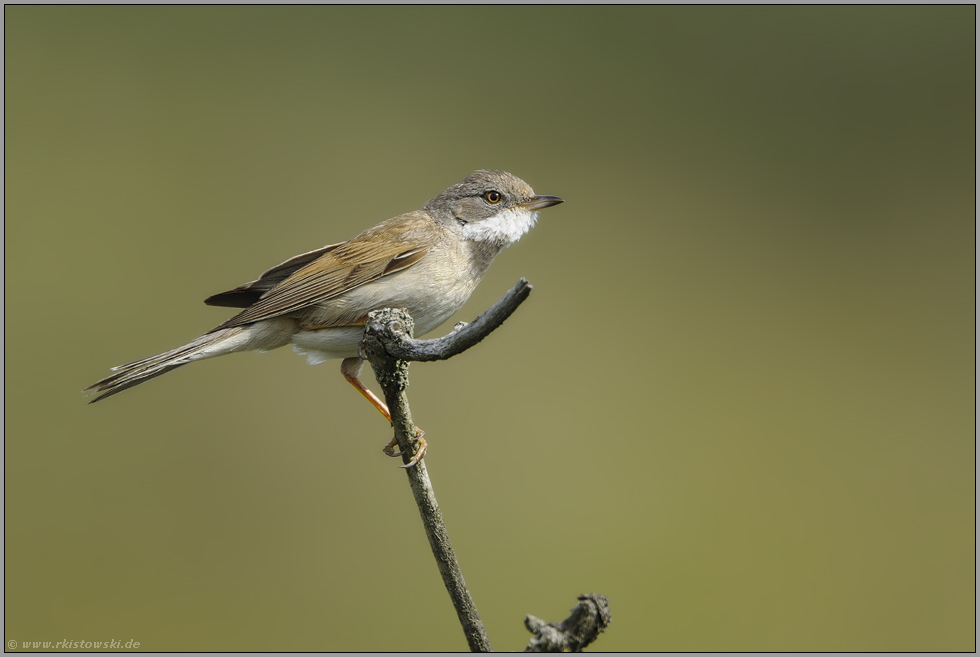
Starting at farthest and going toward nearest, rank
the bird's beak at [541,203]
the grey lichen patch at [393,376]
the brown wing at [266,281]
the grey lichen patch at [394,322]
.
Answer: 1. the bird's beak at [541,203]
2. the brown wing at [266,281]
3. the grey lichen patch at [393,376]
4. the grey lichen patch at [394,322]

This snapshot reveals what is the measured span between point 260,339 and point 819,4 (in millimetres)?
8351

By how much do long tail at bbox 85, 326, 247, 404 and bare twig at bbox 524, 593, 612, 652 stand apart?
1952 mm

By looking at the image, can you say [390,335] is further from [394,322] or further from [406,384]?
[406,384]

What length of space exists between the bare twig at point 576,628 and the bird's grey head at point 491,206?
2044 millimetres

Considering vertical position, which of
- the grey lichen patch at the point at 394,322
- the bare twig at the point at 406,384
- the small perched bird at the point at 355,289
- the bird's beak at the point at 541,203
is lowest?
the bare twig at the point at 406,384

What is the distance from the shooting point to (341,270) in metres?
3.14

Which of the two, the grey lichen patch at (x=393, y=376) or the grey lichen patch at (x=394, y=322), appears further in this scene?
the grey lichen patch at (x=393, y=376)

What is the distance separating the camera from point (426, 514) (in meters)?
2.22

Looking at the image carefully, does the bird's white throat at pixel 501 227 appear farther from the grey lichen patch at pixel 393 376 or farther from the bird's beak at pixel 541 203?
the grey lichen patch at pixel 393 376

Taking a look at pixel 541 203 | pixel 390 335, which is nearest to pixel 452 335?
pixel 390 335

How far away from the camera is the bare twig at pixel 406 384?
187 cm

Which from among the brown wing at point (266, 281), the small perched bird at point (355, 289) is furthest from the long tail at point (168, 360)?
the brown wing at point (266, 281)

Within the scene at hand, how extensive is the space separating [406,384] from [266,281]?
4.12 ft

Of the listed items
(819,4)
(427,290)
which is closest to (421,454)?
(427,290)
